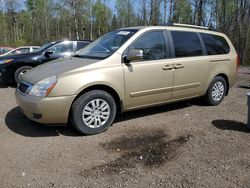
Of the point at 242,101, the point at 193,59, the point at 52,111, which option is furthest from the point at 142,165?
the point at 242,101

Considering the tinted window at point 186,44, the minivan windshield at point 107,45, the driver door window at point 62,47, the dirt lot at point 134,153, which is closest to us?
the dirt lot at point 134,153

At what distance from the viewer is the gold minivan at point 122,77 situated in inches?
157

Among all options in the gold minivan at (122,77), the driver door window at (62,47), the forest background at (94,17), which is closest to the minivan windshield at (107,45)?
the gold minivan at (122,77)

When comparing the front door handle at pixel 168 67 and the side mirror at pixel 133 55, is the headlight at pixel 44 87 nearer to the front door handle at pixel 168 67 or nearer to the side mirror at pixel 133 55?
the side mirror at pixel 133 55

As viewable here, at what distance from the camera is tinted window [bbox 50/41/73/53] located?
343 inches

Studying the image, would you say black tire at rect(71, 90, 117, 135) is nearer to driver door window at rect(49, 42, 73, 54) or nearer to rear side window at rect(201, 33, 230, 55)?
rear side window at rect(201, 33, 230, 55)

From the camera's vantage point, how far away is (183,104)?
629 cm

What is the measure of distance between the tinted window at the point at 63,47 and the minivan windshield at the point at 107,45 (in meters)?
3.85

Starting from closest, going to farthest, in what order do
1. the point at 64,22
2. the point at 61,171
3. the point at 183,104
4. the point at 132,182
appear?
the point at 132,182 → the point at 61,171 → the point at 183,104 → the point at 64,22

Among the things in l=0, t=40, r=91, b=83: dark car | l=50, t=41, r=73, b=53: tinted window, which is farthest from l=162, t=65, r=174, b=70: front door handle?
l=50, t=41, r=73, b=53: tinted window

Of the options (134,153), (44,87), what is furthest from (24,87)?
(134,153)

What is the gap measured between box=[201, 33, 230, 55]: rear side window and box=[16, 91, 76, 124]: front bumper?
3290 mm

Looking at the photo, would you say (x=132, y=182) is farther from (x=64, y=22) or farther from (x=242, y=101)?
(x=64, y=22)

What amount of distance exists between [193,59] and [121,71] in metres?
1.76
